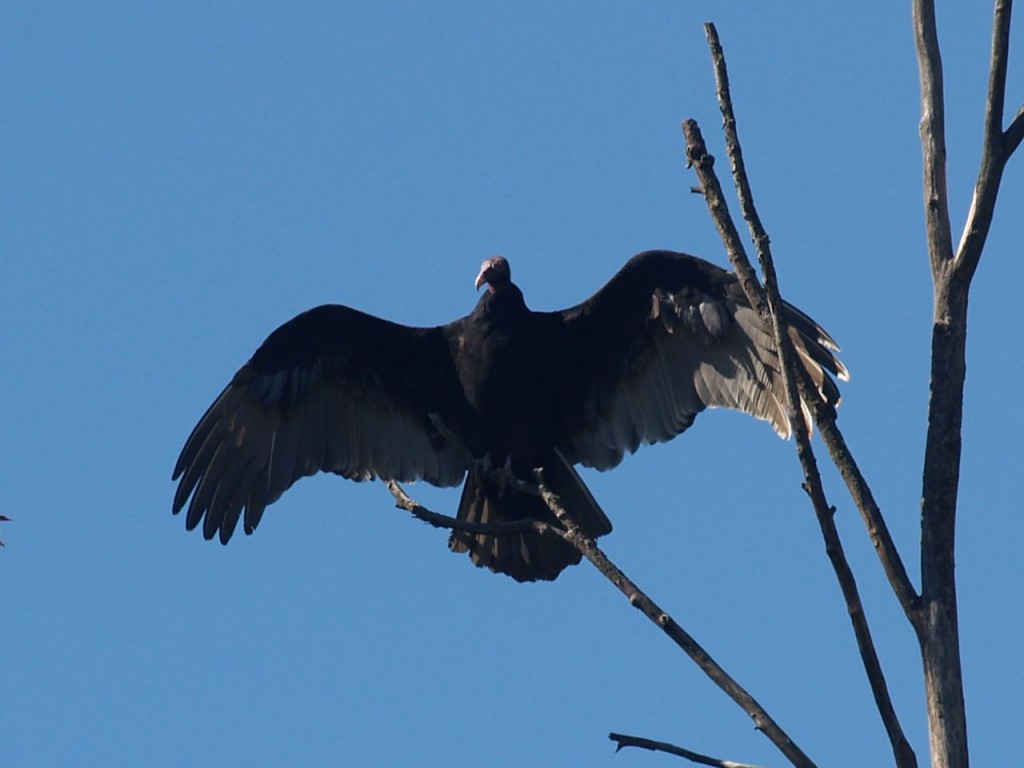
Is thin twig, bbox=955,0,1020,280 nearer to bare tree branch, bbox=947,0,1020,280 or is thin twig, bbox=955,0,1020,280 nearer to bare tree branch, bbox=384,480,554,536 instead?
bare tree branch, bbox=947,0,1020,280

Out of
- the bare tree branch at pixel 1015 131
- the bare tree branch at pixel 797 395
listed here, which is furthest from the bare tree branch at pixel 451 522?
the bare tree branch at pixel 1015 131

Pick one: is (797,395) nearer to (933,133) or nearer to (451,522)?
(933,133)

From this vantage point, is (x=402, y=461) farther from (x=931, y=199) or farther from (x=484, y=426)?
(x=931, y=199)

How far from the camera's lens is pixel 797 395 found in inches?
146

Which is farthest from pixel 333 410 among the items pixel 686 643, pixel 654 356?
pixel 686 643

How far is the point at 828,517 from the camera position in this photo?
11.6 ft

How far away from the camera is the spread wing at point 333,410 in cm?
689

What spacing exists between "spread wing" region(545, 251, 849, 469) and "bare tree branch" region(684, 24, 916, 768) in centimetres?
259

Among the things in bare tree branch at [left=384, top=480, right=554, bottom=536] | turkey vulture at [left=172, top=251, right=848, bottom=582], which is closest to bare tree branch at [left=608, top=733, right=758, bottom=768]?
bare tree branch at [left=384, top=480, right=554, bottom=536]

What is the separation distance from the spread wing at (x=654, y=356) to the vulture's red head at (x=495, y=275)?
24 centimetres

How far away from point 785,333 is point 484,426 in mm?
3084

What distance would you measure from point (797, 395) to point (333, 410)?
3.66 metres

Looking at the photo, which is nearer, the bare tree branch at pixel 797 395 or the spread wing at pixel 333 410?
the bare tree branch at pixel 797 395

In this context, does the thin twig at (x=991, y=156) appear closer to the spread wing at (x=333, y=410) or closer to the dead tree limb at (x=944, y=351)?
the dead tree limb at (x=944, y=351)
